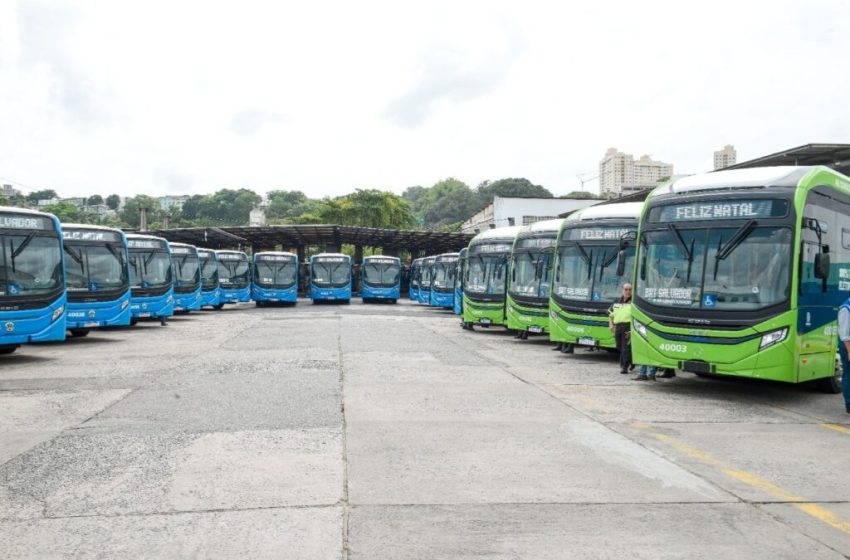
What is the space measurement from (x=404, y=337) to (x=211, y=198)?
129m

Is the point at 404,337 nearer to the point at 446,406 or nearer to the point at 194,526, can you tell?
the point at 446,406

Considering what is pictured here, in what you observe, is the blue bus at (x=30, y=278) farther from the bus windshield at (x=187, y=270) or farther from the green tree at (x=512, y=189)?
the green tree at (x=512, y=189)

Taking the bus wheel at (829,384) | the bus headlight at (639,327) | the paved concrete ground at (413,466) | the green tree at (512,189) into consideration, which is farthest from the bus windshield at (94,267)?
the green tree at (512,189)

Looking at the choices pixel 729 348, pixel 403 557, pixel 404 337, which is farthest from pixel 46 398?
pixel 404 337

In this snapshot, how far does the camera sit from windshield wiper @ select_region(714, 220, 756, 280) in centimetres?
1052

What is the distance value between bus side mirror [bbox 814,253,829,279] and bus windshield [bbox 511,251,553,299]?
30.3 ft

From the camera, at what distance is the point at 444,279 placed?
125 ft

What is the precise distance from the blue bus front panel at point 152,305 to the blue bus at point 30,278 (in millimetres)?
8924

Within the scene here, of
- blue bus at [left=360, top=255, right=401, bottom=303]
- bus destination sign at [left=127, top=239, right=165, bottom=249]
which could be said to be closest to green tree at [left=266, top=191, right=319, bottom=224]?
blue bus at [left=360, top=255, right=401, bottom=303]

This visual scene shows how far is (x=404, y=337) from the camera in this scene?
20391 millimetres

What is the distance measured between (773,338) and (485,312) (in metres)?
13.2

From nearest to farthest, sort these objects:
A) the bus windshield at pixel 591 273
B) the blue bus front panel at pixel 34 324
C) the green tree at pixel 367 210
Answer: the blue bus front panel at pixel 34 324 < the bus windshield at pixel 591 273 < the green tree at pixel 367 210

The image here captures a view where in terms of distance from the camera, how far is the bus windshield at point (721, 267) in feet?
33.9

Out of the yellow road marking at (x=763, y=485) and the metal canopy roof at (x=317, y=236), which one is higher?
the metal canopy roof at (x=317, y=236)
